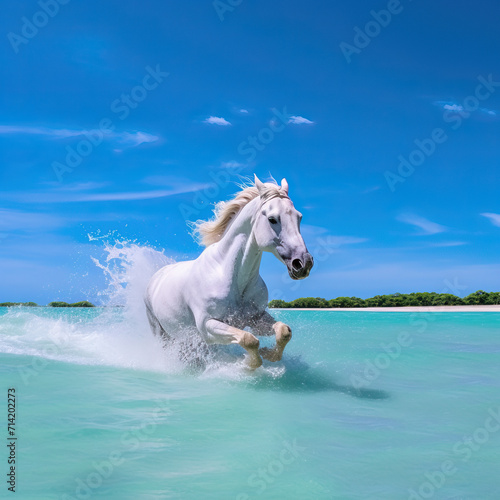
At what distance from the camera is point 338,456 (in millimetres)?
2873

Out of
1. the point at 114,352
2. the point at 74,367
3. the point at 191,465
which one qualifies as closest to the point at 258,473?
the point at 191,465

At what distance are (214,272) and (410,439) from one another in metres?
2.63

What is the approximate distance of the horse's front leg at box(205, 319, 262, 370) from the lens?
4438mm

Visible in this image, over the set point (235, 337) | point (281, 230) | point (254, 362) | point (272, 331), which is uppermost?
point (281, 230)

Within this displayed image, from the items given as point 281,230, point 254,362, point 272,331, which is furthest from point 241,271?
point 254,362

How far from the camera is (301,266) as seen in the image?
400cm

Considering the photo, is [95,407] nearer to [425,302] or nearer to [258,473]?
[258,473]

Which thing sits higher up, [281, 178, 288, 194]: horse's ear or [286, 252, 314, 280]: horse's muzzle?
[281, 178, 288, 194]: horse's ear
